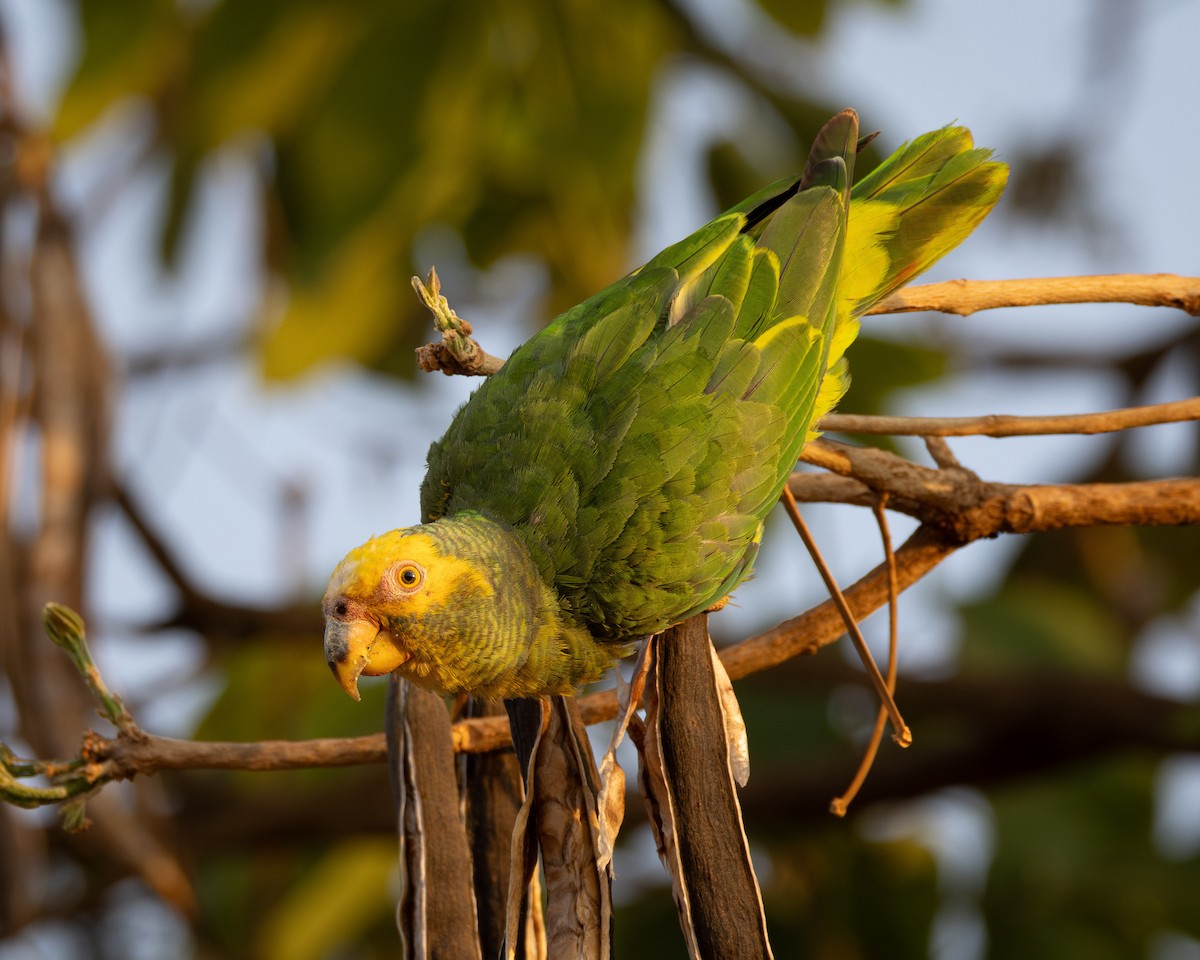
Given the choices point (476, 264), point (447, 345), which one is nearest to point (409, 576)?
point (447, 345)

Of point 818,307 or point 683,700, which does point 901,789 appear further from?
→ point 683,700

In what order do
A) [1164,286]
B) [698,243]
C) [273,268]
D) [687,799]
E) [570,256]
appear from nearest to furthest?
[687,799], [1164,286], [698,243], [570,256], [273,268]

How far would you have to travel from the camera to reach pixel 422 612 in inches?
70.6

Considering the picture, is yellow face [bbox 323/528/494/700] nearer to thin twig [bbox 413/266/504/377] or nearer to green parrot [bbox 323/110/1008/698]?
green parrot [bbox 323/110/1008/698]

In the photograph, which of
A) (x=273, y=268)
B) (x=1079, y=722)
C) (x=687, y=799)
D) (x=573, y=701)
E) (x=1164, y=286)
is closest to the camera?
(x=687, y=799)

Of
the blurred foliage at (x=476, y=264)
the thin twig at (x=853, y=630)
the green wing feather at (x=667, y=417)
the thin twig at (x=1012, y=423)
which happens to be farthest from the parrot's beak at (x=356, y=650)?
the blurred foliage at (x=476, y=264)

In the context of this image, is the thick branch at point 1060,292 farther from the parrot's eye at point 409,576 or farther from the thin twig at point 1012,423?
the parrot's eye at point 409,576

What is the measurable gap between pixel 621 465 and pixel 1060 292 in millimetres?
723

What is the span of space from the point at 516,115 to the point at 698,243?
2.54m

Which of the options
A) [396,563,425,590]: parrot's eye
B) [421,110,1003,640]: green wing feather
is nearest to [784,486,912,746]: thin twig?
[421,110,1003,640]: green wing feather

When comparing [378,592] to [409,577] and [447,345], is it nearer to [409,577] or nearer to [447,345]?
[409,577]

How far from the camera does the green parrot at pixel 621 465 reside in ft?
5.96

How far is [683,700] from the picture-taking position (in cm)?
163

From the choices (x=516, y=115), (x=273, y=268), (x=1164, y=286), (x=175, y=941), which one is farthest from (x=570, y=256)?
(x=175, y=941)
